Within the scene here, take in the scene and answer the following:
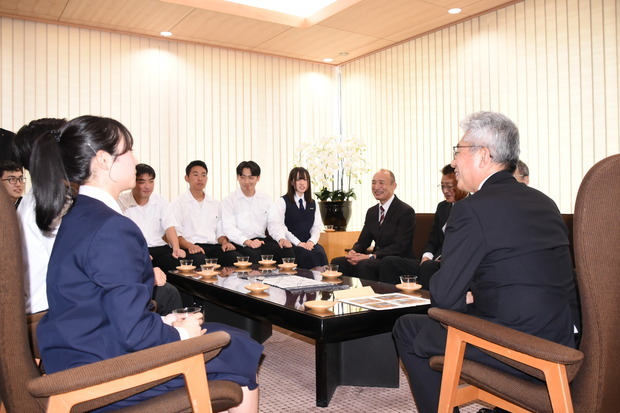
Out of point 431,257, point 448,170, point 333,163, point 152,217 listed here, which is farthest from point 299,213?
point 448,170

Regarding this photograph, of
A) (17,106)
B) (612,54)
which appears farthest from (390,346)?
(17,106)

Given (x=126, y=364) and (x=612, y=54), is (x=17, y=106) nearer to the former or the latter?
(x=126, y=364)

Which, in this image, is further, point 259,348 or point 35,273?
point 35,273

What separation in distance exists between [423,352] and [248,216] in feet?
12.1

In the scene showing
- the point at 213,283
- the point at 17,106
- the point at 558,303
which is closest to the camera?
the point at 558,303

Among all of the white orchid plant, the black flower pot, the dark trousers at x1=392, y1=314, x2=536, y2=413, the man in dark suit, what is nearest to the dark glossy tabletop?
the dark trousers at x1=392, y1=314, x2=536, y2=413

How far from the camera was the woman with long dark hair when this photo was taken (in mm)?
5391

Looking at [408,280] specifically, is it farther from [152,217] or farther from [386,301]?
[152,217]

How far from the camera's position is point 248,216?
537 centimetres

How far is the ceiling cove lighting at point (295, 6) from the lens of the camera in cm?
550

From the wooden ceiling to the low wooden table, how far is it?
3.12 metres

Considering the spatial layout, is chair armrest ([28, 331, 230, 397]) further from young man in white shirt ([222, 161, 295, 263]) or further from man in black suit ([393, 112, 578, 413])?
young man in white shirt ([222, 161, 295, 263])

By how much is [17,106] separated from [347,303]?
4498 mm

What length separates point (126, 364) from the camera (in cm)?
124
